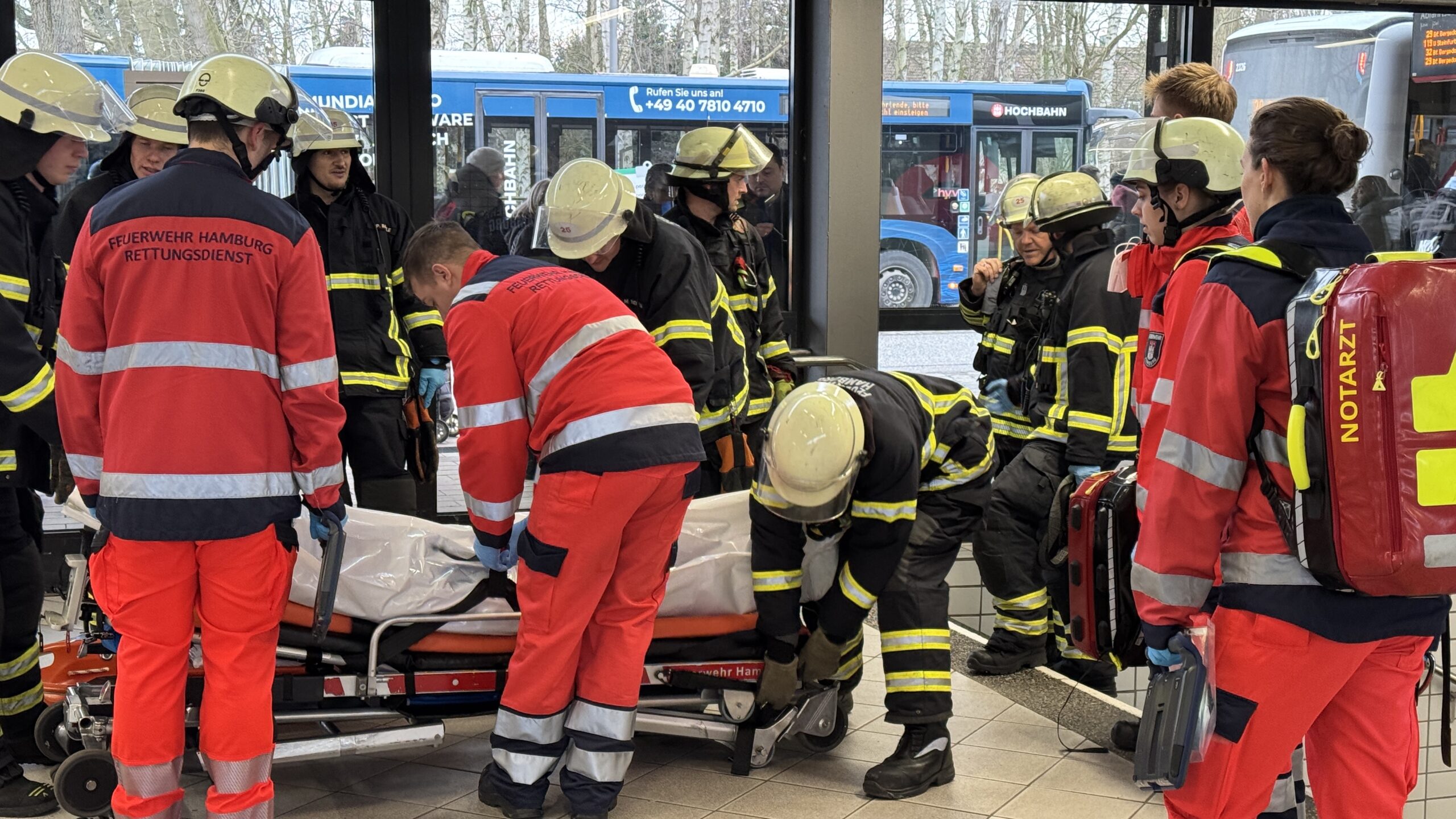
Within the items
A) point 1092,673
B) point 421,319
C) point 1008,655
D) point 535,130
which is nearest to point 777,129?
point 535,130

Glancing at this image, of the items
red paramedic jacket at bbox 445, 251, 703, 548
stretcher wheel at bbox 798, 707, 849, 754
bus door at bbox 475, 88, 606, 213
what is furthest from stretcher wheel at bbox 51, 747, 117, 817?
bus door at bbox 475, 88, 606, 213

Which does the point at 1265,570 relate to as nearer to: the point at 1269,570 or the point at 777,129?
the point at 1269,570

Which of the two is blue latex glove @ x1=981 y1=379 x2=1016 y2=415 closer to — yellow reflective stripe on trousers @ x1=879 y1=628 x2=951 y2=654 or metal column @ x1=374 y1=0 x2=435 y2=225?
yellow reflective stripe on trousers @ x1=879 y1=628 x2=951 y2=654

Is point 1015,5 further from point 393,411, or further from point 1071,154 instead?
point 393,411

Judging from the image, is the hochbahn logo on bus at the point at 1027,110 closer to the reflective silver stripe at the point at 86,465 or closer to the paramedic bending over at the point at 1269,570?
the paramedic bending over at the point at 1269,570

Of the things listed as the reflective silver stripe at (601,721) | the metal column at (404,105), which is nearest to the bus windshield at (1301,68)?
the metal column at (404,105)

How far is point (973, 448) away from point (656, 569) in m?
0.93

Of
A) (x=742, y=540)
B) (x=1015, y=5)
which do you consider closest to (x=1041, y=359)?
(x=742, y=540)

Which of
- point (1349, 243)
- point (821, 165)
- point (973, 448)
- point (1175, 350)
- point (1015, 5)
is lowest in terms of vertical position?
point (973, 448)

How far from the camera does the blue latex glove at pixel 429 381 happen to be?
452 centimetres

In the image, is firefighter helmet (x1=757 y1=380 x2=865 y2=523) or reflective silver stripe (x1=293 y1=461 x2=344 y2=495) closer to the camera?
reflective silver stripe (x1=293 y1=461 x2=344 y2=495)

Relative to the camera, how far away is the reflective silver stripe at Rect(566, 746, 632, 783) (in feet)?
10.1

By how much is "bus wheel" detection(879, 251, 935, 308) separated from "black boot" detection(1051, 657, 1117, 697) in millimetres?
2254

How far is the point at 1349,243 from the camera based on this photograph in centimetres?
207
